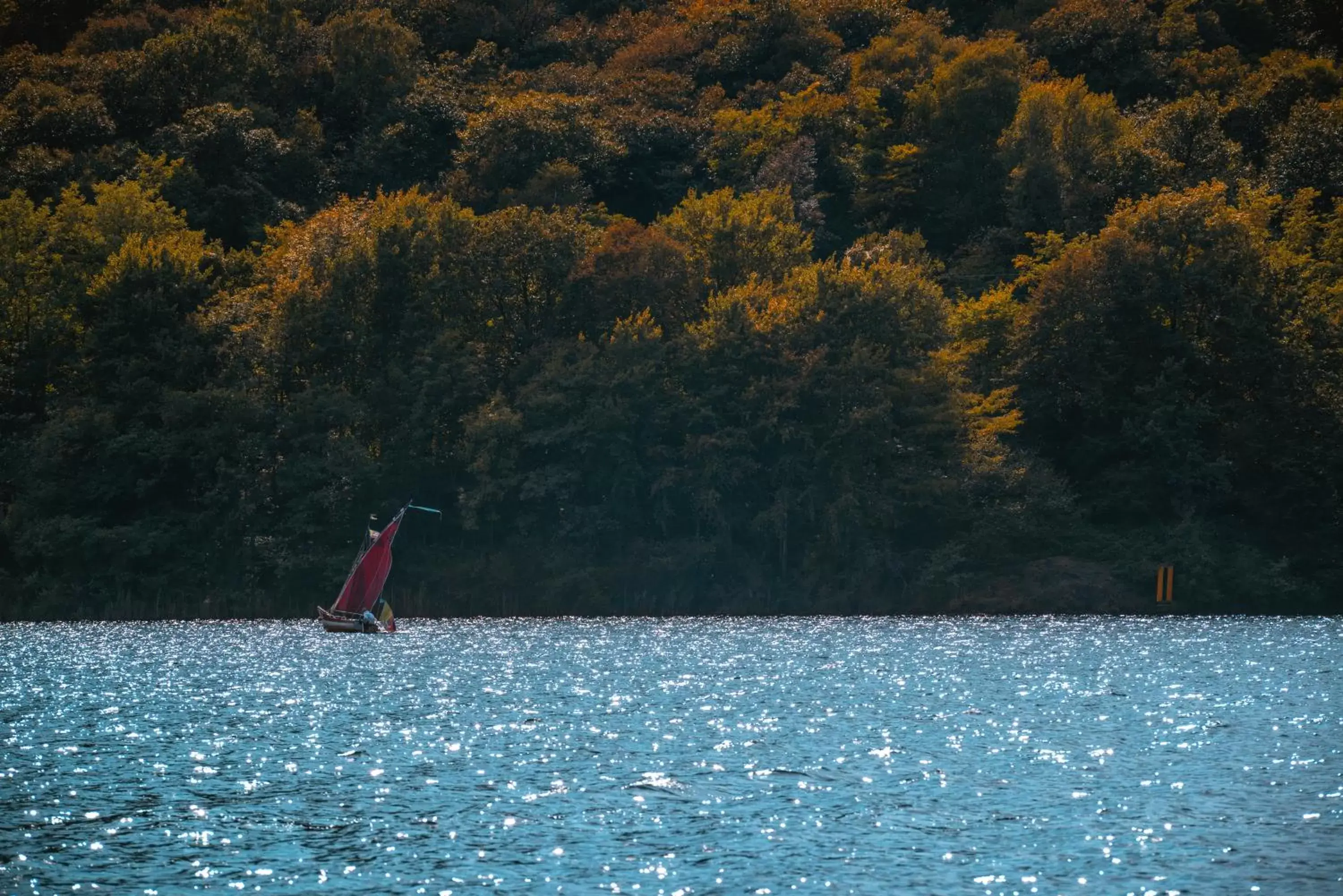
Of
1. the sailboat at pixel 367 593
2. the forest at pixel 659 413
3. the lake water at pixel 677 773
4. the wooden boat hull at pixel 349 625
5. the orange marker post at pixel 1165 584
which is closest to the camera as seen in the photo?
the lake water at pixel 677 773

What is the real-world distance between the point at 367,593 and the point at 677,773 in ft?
159

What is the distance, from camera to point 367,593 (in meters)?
77.9

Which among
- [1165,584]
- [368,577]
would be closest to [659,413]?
[368,577]

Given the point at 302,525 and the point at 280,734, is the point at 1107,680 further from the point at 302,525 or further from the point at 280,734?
the point at 302,525

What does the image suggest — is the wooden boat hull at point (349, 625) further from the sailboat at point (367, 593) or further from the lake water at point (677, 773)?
the lake water at point (677, 773)

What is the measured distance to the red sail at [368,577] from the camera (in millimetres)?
77250

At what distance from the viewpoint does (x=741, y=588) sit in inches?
3585

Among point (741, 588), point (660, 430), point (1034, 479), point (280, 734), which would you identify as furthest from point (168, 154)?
point (280, 734)

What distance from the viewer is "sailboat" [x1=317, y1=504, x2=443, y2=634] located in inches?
3024

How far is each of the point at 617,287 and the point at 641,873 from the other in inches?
2942

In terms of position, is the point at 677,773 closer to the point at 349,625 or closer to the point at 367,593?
the point at 349,625

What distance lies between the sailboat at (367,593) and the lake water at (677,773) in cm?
1554

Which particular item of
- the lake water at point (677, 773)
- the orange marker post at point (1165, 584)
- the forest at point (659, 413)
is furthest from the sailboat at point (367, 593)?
the orange marker post at point (1165, 584)

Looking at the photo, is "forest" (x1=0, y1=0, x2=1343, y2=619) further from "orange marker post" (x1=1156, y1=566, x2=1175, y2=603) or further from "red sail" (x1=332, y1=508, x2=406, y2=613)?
"red sail" (x1=332, y1=508, x2=406, y2=613)
